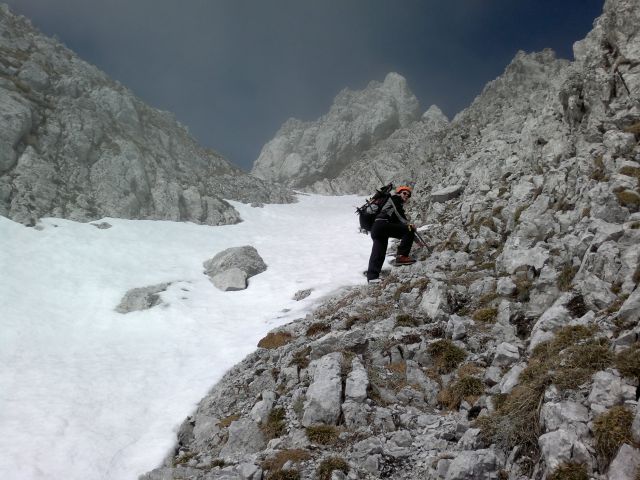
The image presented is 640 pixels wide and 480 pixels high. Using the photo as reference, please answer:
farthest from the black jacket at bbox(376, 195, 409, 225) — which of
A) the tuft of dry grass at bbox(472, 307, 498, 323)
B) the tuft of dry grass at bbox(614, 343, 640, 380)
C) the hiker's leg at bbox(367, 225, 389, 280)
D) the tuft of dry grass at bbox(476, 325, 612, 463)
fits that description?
the tuft of dry grass at bbox(614, 343, 640, 380)

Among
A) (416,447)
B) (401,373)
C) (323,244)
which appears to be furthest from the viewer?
(323,244)

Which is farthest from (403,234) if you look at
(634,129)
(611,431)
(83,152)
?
(83,152)

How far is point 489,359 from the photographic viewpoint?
1052 cm

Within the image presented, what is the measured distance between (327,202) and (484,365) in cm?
5981

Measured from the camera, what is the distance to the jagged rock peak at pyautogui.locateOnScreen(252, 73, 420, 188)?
100m

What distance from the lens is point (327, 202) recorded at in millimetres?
69562

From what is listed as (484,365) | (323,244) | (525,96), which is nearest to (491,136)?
(525,96)

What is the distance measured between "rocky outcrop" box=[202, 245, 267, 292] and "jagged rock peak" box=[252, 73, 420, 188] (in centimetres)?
6483

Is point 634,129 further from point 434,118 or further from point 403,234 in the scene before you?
point 434,118

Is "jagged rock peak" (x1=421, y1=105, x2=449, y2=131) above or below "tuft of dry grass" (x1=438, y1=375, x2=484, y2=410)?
above

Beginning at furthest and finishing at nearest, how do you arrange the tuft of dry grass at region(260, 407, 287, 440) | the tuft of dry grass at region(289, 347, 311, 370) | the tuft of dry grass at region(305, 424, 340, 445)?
the tuft of dry grass at region(289, 347, 311, 370) < the tuft of dry grass at region(260, 407, 287, 440) < the tuft of dry grass at region(305, 424, 340, 445)

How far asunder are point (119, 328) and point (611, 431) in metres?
23.6

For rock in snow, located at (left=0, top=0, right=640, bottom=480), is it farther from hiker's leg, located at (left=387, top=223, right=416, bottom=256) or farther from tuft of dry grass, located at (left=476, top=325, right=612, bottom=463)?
hiker's leg, located at (left=387, top=223, right=416, bottom=256)

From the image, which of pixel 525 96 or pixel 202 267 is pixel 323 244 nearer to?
pixel 202 267
